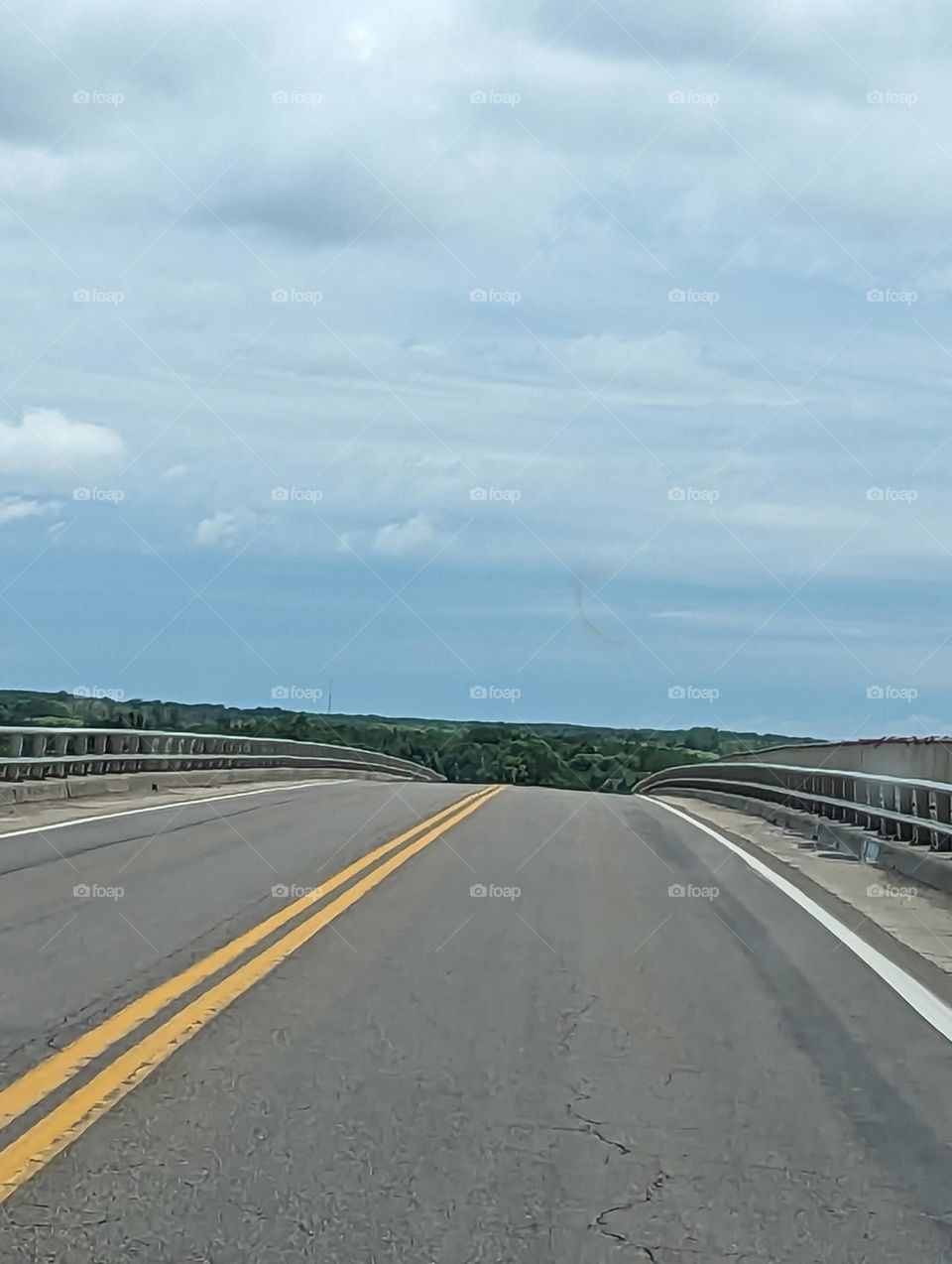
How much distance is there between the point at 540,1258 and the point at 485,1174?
88cm

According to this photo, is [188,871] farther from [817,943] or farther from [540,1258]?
[540,1258]

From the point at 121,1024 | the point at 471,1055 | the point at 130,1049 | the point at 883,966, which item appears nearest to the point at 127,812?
the point at 883,966

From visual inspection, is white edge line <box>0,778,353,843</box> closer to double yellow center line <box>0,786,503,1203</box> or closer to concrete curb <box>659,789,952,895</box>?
double yellow center line <box>0,786,503,1203</box>

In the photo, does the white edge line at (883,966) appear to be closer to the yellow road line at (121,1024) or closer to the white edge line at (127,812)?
the yellow road line at (121,1024)

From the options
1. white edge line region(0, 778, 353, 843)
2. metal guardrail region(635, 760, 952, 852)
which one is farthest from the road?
white edge line region(0, 778, 353, 843)

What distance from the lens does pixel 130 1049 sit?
8.35 m

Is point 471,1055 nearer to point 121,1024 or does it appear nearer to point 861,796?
point 121,1024

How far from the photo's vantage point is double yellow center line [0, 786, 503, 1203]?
21.9ft

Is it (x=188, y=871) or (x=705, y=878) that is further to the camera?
(x=705, y=878)

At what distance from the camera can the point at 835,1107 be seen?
7641 mm

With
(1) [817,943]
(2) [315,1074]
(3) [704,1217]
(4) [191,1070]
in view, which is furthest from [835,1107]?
(1) [817,943]

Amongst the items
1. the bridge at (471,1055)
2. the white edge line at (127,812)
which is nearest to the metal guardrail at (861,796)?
the bridge at (471,1055)

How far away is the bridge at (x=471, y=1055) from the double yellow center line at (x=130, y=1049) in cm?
2

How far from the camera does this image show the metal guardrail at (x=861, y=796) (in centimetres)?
1736
